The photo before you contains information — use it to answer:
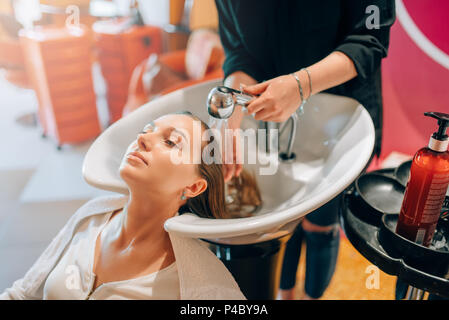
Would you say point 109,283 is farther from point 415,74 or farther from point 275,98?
point 415,74

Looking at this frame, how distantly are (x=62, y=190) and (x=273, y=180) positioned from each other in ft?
5.18

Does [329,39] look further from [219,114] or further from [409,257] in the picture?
[409,257]

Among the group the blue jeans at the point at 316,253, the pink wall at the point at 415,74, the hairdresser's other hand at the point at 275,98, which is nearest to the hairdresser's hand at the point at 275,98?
the hairdresser's other hand at the point at 275,98

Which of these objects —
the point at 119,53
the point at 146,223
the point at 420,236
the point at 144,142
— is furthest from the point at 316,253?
the point at 119,53

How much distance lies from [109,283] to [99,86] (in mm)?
4331

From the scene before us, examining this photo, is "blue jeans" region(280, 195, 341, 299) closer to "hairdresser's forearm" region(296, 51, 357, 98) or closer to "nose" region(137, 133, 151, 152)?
"hairdresser's forearm" region(296, 51, 357, 98)

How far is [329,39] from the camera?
3.76 feet

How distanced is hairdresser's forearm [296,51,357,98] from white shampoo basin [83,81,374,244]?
0.14 meters

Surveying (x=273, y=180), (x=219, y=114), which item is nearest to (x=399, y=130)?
(x=273, y=180)

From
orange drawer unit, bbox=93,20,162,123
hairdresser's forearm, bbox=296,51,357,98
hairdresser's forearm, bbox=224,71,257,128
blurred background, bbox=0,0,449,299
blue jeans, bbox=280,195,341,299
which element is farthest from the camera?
orange drawer unit, bbox=93,20,162,123

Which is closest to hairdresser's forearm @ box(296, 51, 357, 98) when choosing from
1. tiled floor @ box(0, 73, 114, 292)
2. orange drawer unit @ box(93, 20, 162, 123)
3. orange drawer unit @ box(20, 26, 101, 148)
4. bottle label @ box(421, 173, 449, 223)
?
bottle label @ box(421, 173, 449, 223)

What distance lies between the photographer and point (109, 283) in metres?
0.93

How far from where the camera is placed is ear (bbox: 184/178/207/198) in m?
0.93

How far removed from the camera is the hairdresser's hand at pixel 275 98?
917mm
